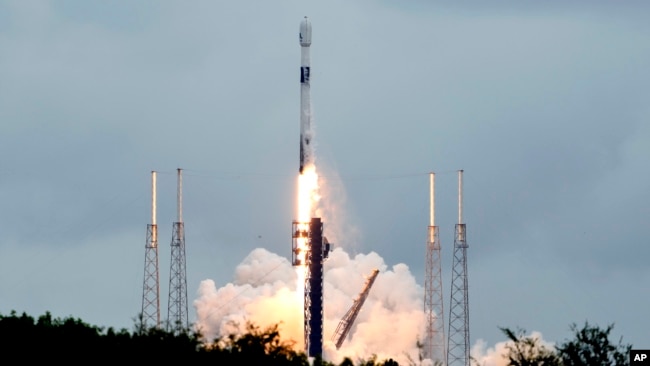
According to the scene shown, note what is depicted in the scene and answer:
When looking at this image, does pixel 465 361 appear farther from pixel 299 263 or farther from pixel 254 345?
pixel 254 345

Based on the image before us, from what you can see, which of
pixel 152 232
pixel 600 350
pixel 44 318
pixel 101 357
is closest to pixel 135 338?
pixel 101 357

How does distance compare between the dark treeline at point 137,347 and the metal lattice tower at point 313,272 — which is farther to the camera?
the metal lattice tower at point 313,272

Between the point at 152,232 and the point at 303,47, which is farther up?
the point at 303,47

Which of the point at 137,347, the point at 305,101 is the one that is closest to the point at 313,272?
the point at 305,101

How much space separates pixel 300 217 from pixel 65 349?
63846 mm

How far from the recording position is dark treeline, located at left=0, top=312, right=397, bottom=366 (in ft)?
417

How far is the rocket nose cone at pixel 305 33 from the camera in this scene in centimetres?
19212

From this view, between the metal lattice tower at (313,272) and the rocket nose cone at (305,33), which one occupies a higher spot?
the rocket nose cone at (305,33)

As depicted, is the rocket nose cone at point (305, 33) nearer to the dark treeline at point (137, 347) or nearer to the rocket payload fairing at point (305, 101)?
the rocket payload fairing at point (305, 101)

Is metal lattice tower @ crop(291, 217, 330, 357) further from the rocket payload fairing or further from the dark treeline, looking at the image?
the dark treeline

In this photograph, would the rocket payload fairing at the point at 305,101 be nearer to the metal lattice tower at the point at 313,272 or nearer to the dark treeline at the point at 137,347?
the metal lattice tower at the point at 313,272

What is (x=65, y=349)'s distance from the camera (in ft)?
429

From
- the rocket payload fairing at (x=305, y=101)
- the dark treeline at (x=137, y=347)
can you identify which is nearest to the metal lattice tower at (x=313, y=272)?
the rocket payload fairing at (x=305, y=101)

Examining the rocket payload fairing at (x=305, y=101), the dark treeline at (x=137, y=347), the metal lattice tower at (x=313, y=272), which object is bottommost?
the dark treeline at (x=137, y=347)
